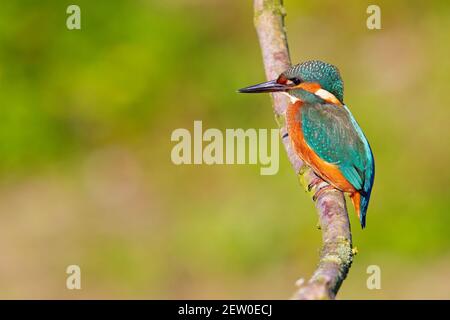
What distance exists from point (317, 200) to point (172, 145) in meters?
2.97

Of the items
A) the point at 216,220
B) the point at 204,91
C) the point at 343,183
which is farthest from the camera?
the point at 204,91

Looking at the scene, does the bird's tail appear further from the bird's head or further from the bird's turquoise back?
the bird's head

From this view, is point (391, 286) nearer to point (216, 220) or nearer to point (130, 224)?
point (216, 220)


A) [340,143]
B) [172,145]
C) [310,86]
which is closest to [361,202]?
[340,143]

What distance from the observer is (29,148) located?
224 inches

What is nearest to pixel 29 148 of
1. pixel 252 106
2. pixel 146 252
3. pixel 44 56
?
pixel 44 56

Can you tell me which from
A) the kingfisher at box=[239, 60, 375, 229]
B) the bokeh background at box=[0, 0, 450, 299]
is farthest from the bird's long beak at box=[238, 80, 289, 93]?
the bokeh background at box=[0, 0, 450, 299]

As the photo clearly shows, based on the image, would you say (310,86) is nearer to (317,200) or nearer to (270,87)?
(270,87)

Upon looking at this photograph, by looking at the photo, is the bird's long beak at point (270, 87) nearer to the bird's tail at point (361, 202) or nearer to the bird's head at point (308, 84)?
the bird's head at point (308, 84)

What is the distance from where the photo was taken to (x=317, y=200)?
9.53 feet

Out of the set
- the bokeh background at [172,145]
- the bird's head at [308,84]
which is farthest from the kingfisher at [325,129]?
the bokeh background at [172,145]

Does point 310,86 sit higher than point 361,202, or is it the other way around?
point 310,86

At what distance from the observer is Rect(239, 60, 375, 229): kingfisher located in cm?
333

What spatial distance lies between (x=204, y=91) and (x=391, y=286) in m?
1.83
